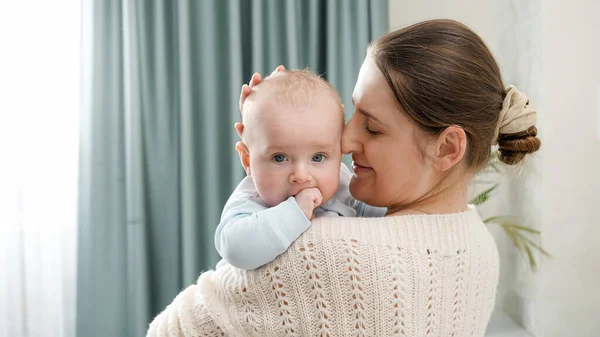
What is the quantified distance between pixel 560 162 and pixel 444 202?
1.61m

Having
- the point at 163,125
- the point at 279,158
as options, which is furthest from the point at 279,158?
the point at 163,125

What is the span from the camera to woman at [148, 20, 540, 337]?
1.07 meters

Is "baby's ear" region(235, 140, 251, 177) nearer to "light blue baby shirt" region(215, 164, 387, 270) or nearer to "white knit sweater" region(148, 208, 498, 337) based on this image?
"light blue baby shirt" region(215, 164, 387, 270)

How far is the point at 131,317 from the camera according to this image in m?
2.69

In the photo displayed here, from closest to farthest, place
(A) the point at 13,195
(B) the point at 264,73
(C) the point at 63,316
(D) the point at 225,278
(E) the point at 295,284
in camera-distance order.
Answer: (E) the point at 295,284 → (D) the point at 225,278 → (A) the point at 13,195 → (C) the point at 63,316 → (B) the point at 264,73

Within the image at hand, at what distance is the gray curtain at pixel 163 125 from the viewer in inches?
102

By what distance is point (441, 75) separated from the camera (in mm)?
1130

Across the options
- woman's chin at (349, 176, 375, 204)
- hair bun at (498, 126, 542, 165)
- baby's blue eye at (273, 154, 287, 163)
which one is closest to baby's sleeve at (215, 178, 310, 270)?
baby's blue eye at (273, 154, 287, 163)

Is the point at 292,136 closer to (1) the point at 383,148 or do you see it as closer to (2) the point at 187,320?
(1) the point at 383,148

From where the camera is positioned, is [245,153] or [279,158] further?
[245,153]

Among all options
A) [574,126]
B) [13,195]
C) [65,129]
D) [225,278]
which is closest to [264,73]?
[65,129]

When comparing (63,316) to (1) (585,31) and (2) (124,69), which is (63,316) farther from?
(1) (585,31)

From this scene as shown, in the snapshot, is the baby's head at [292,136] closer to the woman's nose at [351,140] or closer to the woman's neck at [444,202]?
the woman's nose at [351,140]

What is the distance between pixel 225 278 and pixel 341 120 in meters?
0.42
